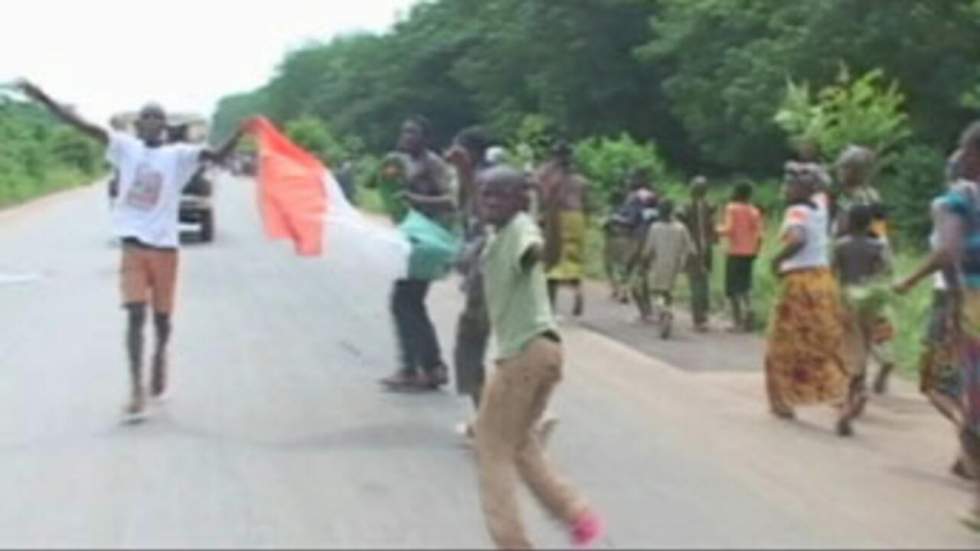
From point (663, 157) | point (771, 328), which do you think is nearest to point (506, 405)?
point (771, 328)

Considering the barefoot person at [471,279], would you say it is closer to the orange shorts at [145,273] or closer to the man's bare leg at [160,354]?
the orange shorts at [145,273]

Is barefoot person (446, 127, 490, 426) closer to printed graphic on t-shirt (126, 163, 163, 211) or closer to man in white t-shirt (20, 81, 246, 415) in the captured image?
man in white t-shirt (20, 81, 246, 415)

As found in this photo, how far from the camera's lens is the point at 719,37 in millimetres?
47094

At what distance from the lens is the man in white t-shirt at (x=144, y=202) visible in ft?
36.3

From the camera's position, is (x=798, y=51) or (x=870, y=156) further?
(x=798, y=51)

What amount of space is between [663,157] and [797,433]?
47.2m

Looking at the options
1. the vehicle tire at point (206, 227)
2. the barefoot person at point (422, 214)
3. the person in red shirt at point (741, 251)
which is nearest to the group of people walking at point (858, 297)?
the barefoot person at point (422, 214)

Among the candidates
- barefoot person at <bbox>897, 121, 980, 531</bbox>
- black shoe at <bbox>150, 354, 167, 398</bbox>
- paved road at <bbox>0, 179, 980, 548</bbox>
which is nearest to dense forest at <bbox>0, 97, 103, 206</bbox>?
Result: paved road at <bbox>0, 179, 980, 548</bbox>

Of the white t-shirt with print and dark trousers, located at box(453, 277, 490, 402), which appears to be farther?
the white t-shirt with print

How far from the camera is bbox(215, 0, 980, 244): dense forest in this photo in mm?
34125

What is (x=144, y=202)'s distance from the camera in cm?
1118

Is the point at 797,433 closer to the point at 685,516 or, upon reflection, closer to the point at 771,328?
the point at 771,328

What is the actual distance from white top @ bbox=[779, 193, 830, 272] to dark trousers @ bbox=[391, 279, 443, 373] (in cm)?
223

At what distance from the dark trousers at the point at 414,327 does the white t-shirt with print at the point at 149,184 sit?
5.41 ft
